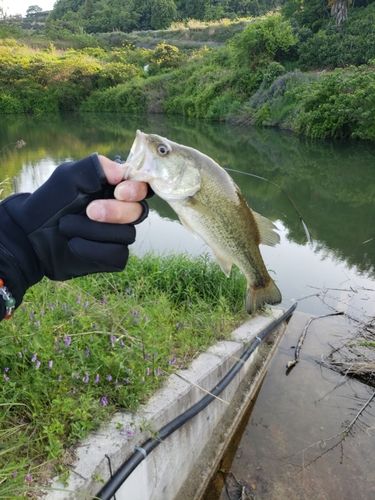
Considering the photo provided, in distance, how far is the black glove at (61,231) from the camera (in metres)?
1.70

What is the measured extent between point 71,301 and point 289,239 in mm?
6580

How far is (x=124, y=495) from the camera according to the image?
2338 millimetres

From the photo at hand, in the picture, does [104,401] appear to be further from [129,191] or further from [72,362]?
[129,191]

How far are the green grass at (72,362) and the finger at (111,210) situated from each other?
3.86 ft

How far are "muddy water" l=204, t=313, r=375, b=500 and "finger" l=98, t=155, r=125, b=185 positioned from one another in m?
2.87

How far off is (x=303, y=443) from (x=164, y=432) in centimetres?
185

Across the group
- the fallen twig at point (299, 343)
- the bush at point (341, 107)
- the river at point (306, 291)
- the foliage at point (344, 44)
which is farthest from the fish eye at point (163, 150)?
the foliage at point (344, 44)

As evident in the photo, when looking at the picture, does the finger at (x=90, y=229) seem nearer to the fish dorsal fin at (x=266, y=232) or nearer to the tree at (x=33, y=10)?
the fish dorsal fin at (x=266, y=232)

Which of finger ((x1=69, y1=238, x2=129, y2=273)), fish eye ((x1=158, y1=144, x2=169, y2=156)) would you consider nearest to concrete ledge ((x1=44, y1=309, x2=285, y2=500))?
finger ((x1=69, y1=238, x2=129, y2=273))

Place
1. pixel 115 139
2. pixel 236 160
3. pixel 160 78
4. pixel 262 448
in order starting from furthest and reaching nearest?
1. pixel 160 78
2. pixel 115 139
3. pixel 236 160
4. pixel 262 448

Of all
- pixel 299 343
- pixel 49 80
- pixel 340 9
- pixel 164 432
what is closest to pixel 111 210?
pixel 164 432

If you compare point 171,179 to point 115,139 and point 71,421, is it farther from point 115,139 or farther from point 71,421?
point 115,139

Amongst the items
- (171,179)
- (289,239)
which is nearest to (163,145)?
(171,179)

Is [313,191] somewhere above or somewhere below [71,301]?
below
